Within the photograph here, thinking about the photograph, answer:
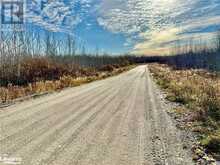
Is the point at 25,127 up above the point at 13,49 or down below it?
below

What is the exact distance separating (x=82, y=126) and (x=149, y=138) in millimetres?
2455

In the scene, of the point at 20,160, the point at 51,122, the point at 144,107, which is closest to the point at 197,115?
the point at 144,107

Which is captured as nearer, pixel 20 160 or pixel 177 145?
pixel 20 160

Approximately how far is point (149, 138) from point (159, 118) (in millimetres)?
3851

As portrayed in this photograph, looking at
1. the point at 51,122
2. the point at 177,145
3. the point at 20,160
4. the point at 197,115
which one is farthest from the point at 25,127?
the point at 197,115

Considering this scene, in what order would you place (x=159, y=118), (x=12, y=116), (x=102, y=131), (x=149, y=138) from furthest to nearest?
1. (x=159, y=118)
2. (x=12, y=116)
3. (x=102, y=131)
4. (x=149, y=138)

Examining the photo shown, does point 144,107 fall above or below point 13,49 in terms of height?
below

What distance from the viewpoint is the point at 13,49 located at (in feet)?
151

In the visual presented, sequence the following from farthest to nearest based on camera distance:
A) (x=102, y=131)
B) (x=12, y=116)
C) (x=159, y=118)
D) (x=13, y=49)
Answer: (x=13, y=49)
(x=159, y=118)
(x=12, y=116)
(x=102, y=131)

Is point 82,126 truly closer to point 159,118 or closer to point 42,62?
point 159,118

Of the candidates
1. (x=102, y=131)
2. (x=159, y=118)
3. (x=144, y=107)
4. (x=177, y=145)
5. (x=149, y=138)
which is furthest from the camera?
(x=144, y=107)

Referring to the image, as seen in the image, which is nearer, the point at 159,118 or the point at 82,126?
the point at 82,126

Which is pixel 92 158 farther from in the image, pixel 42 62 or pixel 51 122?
pixel 42 62

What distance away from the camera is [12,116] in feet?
40.2
